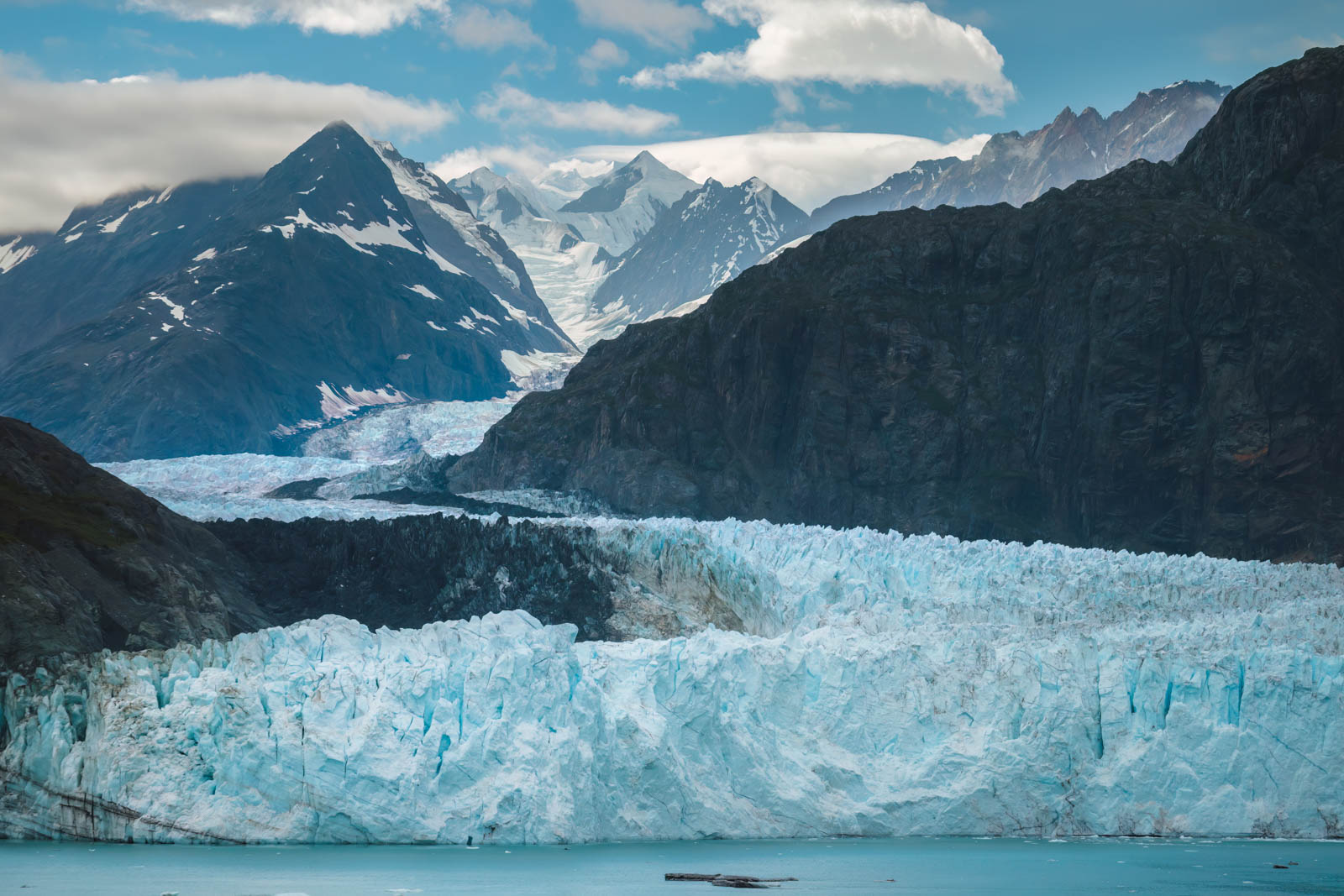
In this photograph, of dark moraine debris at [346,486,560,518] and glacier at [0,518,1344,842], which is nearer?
glacier at [0,518,1344,842]

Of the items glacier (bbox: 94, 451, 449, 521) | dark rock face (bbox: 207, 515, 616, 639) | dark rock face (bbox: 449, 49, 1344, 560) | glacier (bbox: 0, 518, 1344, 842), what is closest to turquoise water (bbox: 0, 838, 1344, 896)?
glacier (bbox: 0, 518, 1344, 842)

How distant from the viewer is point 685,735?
4528 cm

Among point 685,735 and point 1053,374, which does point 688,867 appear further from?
point 1053,374

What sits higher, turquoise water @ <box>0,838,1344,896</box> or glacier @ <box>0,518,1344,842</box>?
glacier @ <box>0,518,1344,842</box>

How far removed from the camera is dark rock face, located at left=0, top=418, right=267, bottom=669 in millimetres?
52500

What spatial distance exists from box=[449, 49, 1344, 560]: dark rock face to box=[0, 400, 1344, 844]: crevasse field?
62.2 meters

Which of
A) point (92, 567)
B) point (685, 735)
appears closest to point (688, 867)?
point (685, 735)

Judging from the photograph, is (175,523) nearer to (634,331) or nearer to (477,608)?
(477,608)

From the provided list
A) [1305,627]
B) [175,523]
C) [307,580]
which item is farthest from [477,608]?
[1305,627]

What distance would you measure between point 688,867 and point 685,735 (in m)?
5.49

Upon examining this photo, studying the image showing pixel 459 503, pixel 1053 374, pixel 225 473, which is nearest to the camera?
pixel 459 503

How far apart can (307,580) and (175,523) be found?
6.52m

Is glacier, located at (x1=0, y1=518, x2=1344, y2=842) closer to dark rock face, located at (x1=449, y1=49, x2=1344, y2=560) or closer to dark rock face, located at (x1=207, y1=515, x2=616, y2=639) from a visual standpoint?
dark rock face, located at (x1=207, y1=515, x2=616, y2=639)

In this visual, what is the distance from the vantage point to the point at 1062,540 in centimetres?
11481
